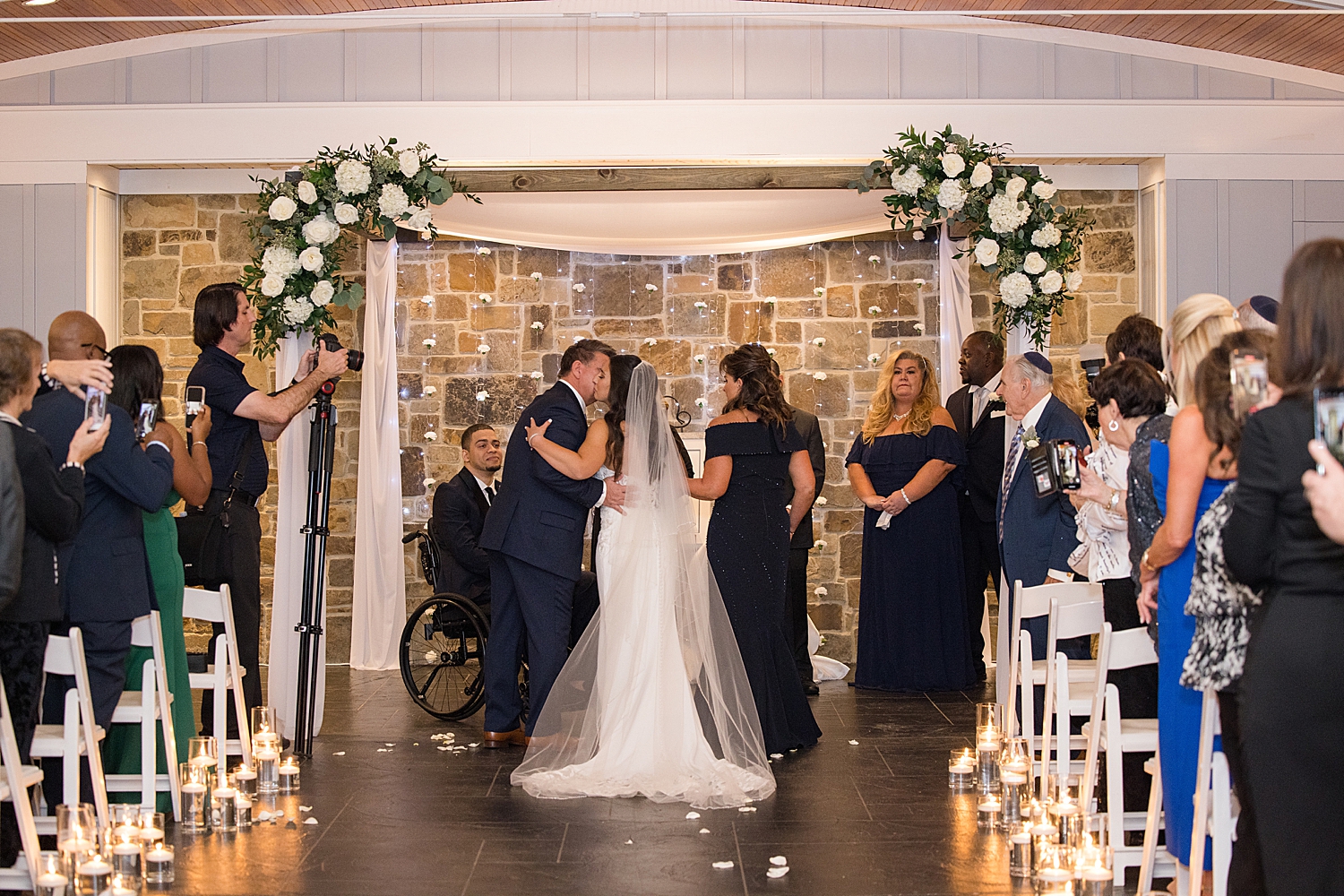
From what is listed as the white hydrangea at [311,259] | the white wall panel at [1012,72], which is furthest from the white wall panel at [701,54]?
the white hydrangea at [311,259]

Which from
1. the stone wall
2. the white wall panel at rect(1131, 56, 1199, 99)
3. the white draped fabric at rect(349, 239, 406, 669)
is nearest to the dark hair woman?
the white wall panel at rect(1131, 56, 1199, 99)

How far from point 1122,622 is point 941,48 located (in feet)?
12.3

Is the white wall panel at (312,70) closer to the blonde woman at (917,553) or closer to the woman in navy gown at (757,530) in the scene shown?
the woman in navy gown at (757,530)

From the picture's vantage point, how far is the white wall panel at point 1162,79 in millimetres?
6676

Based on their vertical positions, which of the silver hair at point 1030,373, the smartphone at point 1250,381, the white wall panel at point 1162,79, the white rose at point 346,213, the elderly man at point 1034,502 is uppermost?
the white wall panel at point 1162,79

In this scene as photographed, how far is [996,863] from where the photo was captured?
3.65m

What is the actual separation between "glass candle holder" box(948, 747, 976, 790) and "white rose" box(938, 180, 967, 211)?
7.99ft

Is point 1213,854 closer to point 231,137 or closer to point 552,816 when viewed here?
point 552,816

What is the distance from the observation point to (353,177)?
5.30 meters

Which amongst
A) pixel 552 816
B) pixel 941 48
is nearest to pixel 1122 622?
pixel 552 816

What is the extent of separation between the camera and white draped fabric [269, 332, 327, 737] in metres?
5.34

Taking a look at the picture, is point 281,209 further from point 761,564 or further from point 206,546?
point 761,564

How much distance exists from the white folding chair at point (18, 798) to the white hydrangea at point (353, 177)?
276 centimetres

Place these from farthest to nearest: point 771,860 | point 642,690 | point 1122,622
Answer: point 642,690, point 1122,622, point 771,860
